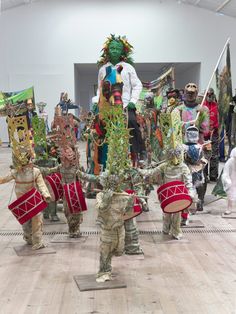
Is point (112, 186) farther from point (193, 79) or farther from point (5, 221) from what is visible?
point (193, 79)

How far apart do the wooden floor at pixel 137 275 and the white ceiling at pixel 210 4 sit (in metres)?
11.5

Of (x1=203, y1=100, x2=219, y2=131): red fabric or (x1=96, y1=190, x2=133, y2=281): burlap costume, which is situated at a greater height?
(x1=203, y1=100, x2=219, y2=131): red fabric

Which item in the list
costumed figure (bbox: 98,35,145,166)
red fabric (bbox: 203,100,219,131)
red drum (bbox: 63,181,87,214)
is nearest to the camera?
red drum (bbox: 63,181,87,214)

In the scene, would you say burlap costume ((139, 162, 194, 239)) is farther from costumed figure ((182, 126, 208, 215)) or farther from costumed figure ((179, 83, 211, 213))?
costumed figure ((179, 83, 211, 213))

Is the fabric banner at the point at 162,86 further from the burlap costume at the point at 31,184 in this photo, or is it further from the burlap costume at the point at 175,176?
the burlap costume at the point at 31,184

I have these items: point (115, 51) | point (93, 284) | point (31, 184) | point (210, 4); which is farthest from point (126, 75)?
point (210, 4)

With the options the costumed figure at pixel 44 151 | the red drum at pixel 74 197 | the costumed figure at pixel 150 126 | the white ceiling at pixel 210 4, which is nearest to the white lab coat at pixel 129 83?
the costumed figure at pixel 44 151

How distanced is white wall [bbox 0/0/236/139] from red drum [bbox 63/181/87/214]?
39.5 ft

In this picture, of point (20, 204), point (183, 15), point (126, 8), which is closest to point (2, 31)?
point (126, 8)

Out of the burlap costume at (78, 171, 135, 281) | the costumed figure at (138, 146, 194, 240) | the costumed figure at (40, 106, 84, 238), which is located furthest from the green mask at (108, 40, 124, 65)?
the burlap costume at (78, 171, 135, 281)

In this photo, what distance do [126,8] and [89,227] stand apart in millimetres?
12130

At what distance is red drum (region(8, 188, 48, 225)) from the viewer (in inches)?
144

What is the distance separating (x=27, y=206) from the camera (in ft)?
12.0

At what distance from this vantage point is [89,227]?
4.61 metres
